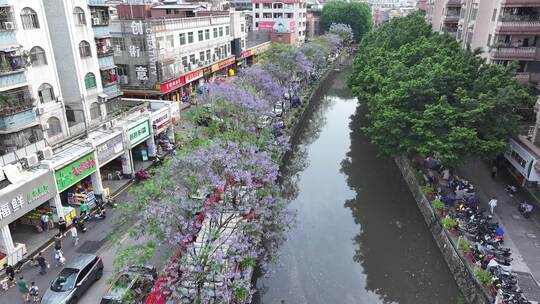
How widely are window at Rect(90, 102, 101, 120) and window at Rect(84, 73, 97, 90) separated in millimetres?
1358

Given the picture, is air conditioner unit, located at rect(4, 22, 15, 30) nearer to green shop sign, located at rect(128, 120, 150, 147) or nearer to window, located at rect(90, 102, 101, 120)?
window, located at rect(90, 102, 101, 120)

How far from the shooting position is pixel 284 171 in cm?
3462

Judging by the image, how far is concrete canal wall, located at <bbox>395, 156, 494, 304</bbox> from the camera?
18.6m

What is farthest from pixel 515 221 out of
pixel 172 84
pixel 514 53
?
pixel 172 84

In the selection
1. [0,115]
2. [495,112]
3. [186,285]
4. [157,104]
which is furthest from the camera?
[157,104]

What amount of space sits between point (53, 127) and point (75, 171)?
4944 millimetres

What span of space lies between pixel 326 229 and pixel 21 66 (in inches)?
847

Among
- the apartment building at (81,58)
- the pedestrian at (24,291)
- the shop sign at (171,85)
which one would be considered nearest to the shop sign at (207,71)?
the shop sign at (171,85)

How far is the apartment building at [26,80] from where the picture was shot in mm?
22078

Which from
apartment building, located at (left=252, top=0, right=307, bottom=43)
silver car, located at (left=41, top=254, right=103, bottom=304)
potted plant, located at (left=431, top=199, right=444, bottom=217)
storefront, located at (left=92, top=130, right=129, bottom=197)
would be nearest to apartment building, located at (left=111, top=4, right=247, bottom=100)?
storefront, located at (left=92, top=130, right=129, bottom=197)

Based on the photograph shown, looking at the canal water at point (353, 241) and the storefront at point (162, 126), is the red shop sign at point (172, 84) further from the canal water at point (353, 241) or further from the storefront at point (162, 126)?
the canal water at point (353, 241)

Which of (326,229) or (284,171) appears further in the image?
(284,171)

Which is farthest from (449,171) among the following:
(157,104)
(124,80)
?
(124,80)

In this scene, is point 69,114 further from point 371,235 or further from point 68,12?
point 371,235
